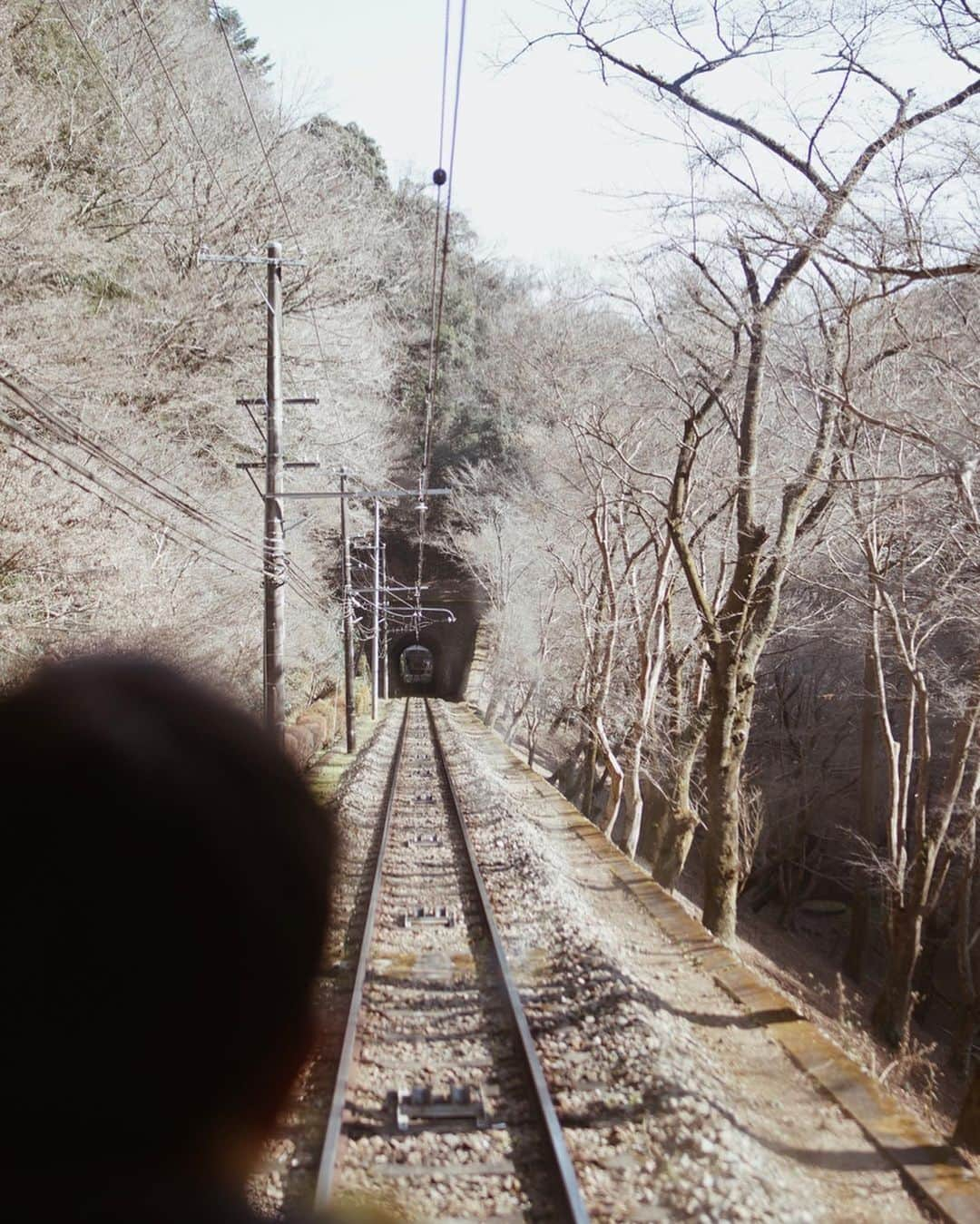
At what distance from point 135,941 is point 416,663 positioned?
149 ft

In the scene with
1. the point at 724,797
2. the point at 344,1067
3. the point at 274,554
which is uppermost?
the point at 274,554

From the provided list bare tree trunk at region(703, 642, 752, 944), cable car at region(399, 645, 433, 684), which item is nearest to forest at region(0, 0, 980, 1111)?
bare tree trunk at region(703, 642, 752, 944)

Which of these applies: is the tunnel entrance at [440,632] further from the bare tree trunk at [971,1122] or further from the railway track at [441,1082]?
the bare tree trunk at [971,1122]

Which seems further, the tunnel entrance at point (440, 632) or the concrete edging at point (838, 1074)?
the tunnel entrance at point (440, 632)

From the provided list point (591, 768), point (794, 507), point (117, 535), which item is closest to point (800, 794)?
point (591, 768)

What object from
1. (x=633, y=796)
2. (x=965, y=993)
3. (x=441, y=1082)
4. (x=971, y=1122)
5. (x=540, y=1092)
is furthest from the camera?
(x=633, y=796)

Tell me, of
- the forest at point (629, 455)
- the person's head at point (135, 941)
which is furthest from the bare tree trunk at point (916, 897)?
the person's head at point (135, 941)

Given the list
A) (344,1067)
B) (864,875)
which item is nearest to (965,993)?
(864,875)

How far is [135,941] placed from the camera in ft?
22.2

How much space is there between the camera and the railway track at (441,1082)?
4.45 m

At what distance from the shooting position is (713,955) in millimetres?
8656

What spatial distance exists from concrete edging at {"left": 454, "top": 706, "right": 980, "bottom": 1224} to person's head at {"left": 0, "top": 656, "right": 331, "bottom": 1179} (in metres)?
3.35

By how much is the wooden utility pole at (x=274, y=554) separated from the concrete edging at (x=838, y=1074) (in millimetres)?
4925

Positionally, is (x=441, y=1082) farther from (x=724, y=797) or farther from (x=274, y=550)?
(x=274, y=550)
